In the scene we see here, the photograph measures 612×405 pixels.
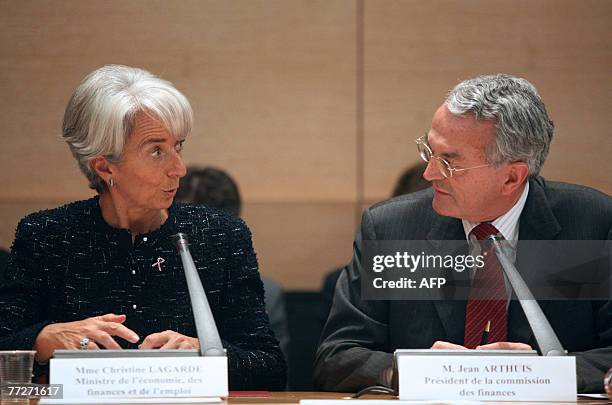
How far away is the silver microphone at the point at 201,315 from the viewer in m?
2.10

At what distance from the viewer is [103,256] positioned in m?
2.65

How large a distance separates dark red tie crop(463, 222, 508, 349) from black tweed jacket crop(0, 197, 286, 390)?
49 centimetres

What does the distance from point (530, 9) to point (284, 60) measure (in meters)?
1.03

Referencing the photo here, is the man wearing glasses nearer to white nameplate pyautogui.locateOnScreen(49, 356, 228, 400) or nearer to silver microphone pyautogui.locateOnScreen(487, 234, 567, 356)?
silver microphone pyautogui.locateOnScreen(487, 234, 567, 356)

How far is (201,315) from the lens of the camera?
86.5 inches

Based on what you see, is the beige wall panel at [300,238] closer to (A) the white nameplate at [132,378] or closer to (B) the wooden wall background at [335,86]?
(B) the wooden wall background at [335,86]

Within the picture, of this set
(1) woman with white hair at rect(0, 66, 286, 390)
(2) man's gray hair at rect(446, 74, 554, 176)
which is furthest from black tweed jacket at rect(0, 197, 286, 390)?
(2) man's gray hair at rect(446, 74, 554, 176)

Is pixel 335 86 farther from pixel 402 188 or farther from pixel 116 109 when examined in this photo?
pixel 116 109

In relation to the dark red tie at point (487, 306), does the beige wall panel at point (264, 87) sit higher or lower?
higher

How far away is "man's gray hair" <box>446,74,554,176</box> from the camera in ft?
8.92

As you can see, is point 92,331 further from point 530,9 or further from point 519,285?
point 530,9

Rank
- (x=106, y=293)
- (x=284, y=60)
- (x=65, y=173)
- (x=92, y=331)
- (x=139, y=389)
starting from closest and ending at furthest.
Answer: (x=139, y=389)
(x=92, y=331)
(x=106, y=293)
(x=65, y=173)
(x=284, y=60)

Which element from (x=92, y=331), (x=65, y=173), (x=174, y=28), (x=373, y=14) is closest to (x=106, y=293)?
(x=92, y=331)

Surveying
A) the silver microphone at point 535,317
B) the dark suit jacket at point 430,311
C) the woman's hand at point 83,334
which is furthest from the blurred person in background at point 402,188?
the woman's hand at point 83,334
